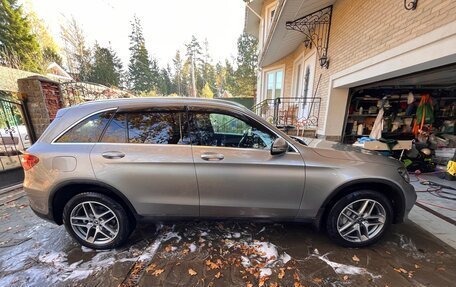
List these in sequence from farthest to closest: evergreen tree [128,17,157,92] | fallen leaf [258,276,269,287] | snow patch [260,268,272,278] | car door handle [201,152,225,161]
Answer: evergreen tree [128,17,157,92]
car door handle [201,152,225,161]
snow patch [260,268,272,278]
fallen leaf [258,276,269,287]

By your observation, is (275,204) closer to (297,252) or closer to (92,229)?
(297,252)

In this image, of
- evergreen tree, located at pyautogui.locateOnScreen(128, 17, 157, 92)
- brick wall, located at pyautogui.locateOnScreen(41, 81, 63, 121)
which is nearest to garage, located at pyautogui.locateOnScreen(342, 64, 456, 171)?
brick wall, located at pyautogui.locateOnScreen(41, 81, 63, 121)

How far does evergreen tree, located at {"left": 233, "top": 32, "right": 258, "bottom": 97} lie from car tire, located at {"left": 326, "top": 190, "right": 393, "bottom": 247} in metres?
28.8

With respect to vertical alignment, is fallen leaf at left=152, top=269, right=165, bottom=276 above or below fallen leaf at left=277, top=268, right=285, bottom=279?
below

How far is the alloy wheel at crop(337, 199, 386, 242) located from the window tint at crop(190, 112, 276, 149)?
1.25 m

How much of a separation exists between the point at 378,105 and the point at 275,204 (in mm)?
5328

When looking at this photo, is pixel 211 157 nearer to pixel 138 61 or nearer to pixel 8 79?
pixel 8 79

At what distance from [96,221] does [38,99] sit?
390 cm

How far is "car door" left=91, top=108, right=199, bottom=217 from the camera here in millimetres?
2129

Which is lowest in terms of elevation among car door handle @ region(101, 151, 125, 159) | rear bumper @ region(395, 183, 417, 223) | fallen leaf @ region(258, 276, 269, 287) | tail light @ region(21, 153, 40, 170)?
fallen leaf @ region(258, 276, 269, 287)

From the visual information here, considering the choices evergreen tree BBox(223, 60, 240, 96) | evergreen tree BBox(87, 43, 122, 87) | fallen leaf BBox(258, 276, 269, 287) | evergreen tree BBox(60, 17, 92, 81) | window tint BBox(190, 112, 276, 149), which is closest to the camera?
fallen leaf BBox(258, 276, 269, 287)

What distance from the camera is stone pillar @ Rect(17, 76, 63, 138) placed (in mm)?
4305

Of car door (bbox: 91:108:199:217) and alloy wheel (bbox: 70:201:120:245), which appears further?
alloy wheel (bbox: 70:201:120:245)

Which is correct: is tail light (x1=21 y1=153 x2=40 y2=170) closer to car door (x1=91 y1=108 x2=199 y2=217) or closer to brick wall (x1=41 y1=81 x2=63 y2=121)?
car door (x1=91 y1=108 x2=199 y2=217)
